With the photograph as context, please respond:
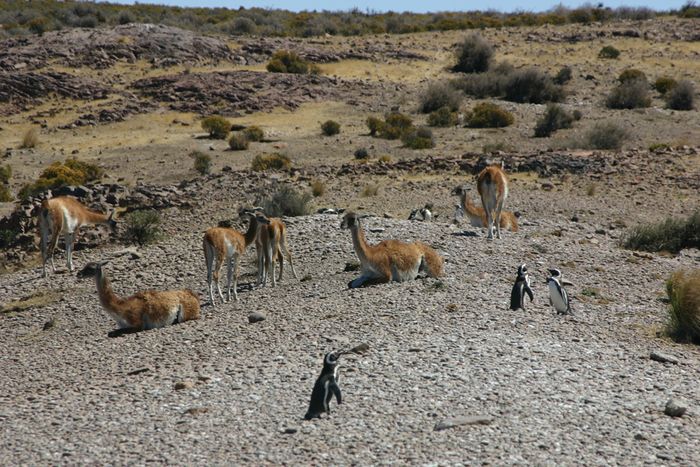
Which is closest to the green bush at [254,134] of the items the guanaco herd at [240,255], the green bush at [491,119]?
the green bush at [491,119]

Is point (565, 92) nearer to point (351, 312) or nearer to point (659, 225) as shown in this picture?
point (659, 225)

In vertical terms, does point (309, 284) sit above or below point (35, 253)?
above

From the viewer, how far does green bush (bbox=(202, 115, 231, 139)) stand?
3412cm

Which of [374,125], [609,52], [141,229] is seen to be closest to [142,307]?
[141,229]

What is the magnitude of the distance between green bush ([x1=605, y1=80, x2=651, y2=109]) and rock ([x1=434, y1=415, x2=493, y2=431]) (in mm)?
33275

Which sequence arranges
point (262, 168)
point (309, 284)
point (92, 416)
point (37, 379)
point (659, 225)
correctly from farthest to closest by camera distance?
1. point (262, 168)
2. point (659, 225)
3. point (309, 284)
4. point (37, 379)
5. point (92, 416)

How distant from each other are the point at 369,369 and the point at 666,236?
11218 mm

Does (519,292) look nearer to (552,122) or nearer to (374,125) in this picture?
(374,125)

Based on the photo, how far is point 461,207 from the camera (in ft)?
64.0

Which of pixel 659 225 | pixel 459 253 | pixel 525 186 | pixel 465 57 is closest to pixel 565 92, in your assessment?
pixel 465 57

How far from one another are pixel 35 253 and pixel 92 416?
11.5 m

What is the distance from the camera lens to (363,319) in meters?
11.8

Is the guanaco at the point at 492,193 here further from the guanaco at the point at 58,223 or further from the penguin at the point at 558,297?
the guanaco at the point at 58,223

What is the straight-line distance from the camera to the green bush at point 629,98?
39.0 meters
